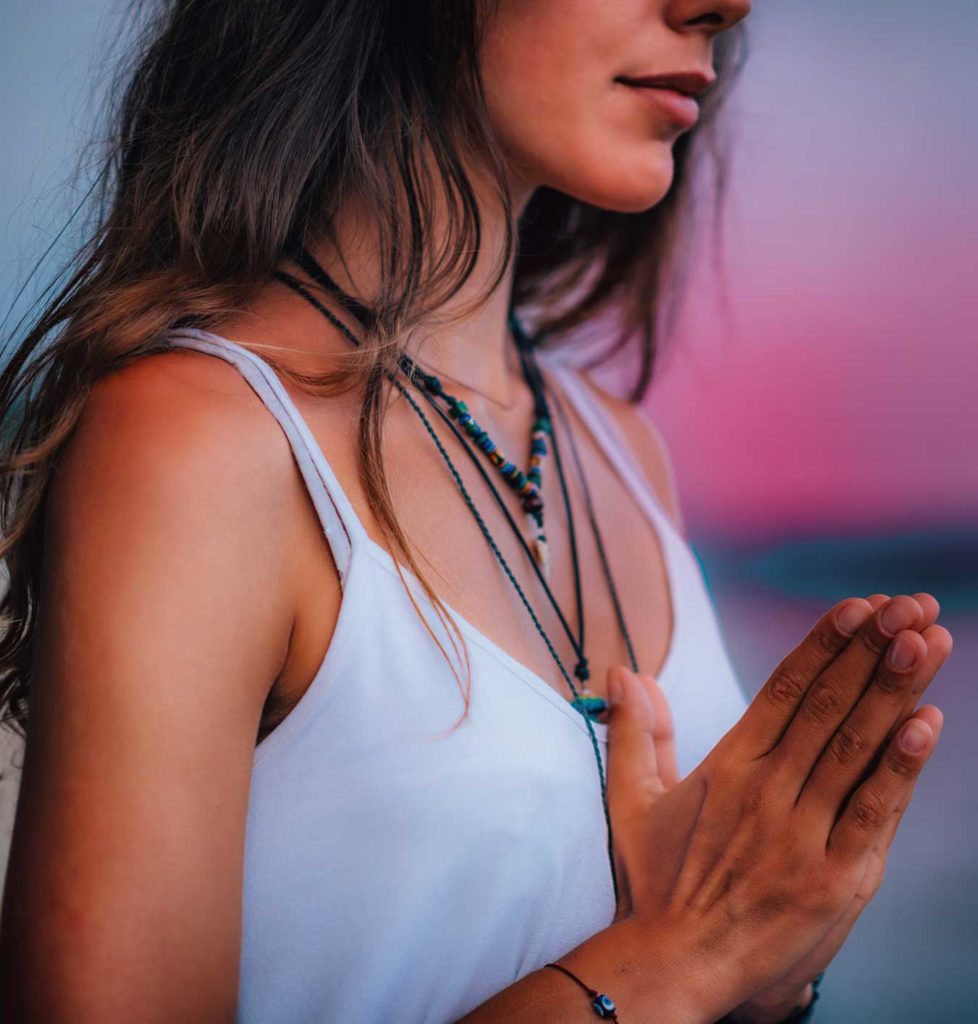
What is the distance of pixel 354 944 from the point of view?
2.63 feet

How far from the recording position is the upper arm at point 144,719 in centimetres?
65

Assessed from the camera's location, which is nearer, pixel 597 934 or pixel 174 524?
pixel 174 524

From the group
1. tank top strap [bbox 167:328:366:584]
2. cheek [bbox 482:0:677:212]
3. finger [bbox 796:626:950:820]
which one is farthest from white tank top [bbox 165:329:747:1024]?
cheek [bbox 482:0:677:212]

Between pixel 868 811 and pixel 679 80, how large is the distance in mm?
720

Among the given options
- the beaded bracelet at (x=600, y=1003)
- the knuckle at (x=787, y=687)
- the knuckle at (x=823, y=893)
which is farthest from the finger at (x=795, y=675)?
the beaded bracelet at (x=600, y=1003)

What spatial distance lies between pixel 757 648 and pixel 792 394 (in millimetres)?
647

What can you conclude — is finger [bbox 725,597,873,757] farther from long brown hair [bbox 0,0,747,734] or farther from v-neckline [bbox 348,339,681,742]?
long brown hair [bbox 0,0,747,734]

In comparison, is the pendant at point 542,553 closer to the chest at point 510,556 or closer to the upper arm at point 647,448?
the chest at point 510,556

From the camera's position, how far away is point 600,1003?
0.80 meters

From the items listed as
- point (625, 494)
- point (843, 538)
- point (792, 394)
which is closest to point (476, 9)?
point (625, 494)

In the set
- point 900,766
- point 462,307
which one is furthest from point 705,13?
point 900,766

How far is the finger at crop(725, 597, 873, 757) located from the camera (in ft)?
2.62

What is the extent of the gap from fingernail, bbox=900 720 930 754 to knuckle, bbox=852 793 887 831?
0.16 feet

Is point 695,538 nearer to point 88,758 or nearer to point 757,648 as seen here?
point 757,648
